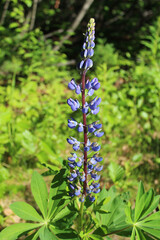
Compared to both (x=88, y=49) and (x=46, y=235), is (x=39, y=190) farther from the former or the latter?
(x=88, y=49)

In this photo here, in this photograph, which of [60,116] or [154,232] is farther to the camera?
[60,116]

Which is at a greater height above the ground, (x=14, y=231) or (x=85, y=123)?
(x=85, y=123)

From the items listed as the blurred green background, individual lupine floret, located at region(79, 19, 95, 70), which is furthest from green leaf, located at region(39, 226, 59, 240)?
individual lupine floret, located at region(79, 19, 95, 70)

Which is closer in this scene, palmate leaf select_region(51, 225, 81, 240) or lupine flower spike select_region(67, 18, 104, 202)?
lupine flower spike select_region(67, 18, 104, 202)

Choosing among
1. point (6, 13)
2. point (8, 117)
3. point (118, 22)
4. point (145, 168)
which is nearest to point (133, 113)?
point (145, 168)

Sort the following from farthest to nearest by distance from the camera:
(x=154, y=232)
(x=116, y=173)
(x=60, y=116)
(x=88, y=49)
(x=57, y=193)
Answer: (x=60, y=116), (x=116, y=173), (x=57, y=193), (x=154, y=232), (x=88, y=49)

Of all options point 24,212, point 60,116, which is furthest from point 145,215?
point 60,116

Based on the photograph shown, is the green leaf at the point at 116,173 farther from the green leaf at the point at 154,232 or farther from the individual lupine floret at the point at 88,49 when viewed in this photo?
the individual lupine floret at the point at 88,49

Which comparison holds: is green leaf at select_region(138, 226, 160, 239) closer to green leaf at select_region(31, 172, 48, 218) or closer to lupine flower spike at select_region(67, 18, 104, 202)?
lupine flower spike at select_region(67, 18, 104, 202)

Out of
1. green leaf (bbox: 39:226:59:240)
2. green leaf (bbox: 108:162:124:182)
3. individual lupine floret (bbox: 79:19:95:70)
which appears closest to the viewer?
individual lupine floret (bbox: 79:19:95:70)

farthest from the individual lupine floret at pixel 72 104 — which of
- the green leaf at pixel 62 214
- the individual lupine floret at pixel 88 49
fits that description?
the green leaf at pixel 62 214

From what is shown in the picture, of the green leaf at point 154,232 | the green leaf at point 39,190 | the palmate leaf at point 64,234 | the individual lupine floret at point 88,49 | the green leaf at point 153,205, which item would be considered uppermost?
the individual lupine floret at point 88,49

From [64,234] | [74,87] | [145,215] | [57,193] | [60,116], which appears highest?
[60,116]

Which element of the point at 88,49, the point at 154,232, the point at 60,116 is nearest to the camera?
the point at 88,49
